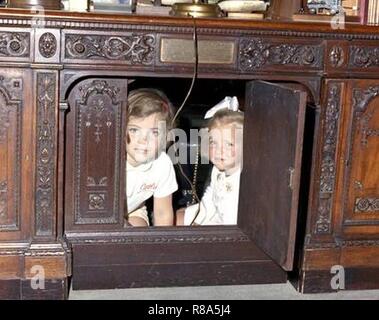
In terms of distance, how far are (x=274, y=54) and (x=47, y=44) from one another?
2.47 feet

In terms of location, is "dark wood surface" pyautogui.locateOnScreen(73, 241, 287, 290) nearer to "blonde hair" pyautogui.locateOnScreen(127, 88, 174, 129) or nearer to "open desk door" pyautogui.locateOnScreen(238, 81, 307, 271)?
"open desk door" pyautogui.locateOnScreen(238, 81, 307, 271)

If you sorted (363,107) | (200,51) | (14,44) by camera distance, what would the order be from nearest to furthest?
(14,44) < (200,51) < (363,107)

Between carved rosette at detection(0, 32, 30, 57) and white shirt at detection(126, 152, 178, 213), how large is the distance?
68 cm

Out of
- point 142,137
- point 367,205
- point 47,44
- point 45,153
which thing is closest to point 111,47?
point 47,44

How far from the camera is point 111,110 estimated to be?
2.34 m

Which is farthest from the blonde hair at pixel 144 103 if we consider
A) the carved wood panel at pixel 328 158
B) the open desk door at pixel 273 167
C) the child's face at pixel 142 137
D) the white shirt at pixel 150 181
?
the carved wood panel at pixel 328 158

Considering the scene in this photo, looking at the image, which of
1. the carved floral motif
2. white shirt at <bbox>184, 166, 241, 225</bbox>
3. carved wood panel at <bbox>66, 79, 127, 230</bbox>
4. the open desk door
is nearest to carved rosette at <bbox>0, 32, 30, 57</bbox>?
carved wood panel at <bbox>66, 79, 127, 230</bbox>

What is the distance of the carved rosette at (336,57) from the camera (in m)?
2.35

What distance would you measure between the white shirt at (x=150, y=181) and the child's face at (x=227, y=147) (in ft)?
0.62

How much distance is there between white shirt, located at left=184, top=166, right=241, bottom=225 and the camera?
2.75 metres

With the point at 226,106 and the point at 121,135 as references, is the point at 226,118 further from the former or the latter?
the point at 121,135

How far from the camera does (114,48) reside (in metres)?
2.21

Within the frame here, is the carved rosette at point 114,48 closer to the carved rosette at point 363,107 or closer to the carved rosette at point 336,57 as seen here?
the carved rosette at point 336,57

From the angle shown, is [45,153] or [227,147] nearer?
[45,153]
